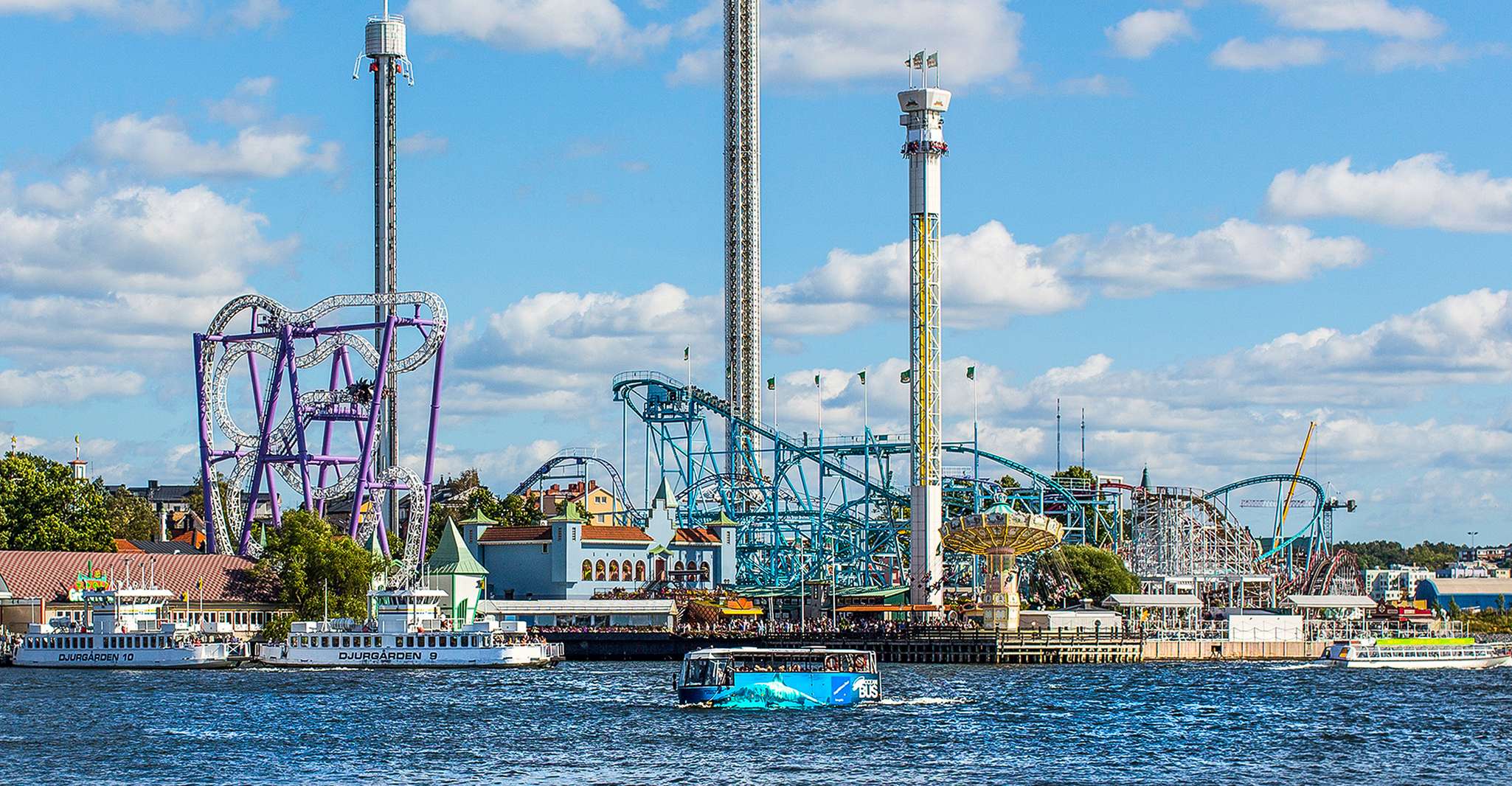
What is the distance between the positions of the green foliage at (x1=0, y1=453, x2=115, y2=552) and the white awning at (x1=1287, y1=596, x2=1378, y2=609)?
255 feet

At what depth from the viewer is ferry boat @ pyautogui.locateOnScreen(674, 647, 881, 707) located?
8156 cm

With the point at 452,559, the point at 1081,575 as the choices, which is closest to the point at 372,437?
the point at 452,559

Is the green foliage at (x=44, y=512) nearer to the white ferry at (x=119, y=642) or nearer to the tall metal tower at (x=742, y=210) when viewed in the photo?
the white ferry at (x=119, y=642)

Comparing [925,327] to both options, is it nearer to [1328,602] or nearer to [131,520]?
[1328,602]

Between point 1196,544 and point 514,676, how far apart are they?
2869 inches

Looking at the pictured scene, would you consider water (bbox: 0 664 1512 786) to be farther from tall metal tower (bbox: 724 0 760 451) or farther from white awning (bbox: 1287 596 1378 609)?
tall metal tower (bbox: 724 0 760 451)

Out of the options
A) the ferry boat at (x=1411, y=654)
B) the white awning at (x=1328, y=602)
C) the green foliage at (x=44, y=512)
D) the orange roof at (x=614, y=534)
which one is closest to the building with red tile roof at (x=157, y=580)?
the green foliage at (x=44, y=512)

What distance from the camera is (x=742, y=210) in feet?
566

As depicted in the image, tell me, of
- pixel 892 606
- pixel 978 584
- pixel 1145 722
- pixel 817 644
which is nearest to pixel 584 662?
pixel 817 644

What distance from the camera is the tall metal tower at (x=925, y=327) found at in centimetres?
14088

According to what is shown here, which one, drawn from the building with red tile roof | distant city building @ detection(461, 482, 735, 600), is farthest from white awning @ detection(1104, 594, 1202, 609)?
the building with red tile roof

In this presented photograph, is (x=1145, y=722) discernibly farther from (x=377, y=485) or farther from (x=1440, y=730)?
(x=377, y=485)

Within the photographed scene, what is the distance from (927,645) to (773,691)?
43636mm

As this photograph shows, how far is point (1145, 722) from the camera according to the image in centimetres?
7950
